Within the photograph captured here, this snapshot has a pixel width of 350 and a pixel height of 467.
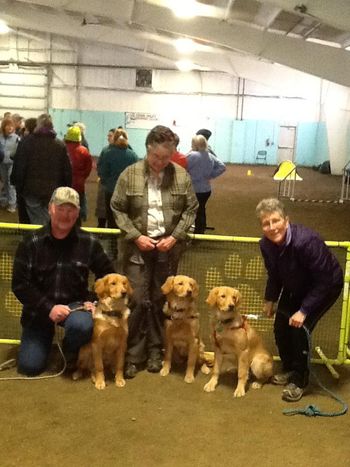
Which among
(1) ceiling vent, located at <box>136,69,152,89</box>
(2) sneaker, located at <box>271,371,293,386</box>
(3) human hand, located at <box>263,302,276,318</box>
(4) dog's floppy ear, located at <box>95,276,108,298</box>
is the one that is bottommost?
(2) sneaker, located at <box>271,371,293,386</box>

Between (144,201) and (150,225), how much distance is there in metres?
0.17

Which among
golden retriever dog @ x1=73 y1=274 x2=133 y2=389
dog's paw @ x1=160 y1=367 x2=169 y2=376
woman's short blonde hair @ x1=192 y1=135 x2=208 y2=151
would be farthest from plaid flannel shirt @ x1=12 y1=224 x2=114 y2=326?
woman's short blonde hair @ x1=192 y1=135 x2=208 y2=151

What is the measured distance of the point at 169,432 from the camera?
3328mm

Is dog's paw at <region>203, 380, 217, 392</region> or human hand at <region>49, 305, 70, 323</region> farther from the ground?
human hand at <region>49, 305, 70, 323</region>

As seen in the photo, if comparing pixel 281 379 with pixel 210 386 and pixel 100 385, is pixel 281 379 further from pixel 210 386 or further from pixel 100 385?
pixel 100 385

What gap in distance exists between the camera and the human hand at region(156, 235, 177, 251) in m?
3.99

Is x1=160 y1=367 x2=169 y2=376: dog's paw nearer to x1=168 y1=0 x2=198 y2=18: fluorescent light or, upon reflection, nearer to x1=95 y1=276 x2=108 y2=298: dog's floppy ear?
x1=95 y1=276 x2=108 y2=298: dog's floppy ear

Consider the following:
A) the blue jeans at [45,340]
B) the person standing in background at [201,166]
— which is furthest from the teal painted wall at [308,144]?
the blue jeans at [45,340]

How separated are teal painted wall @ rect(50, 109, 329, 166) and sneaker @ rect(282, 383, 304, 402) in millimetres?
21192

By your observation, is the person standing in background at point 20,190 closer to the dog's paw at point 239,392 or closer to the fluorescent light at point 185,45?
the dog's paw at point 239,392

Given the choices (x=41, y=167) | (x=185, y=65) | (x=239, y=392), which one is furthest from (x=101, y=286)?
(x=185, y=65)

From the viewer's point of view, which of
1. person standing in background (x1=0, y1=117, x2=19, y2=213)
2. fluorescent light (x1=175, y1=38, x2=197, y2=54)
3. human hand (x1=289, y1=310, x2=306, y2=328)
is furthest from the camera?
fluorescent light (x1=175, y1=38, x2=197, y2=54)

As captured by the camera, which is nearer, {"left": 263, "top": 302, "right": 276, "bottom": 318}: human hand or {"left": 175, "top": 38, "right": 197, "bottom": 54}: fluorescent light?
{"left": 263, "top": 302, "right": 276, "bottom": 318}: human hand

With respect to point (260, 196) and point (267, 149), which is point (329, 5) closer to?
point (260, 196)
